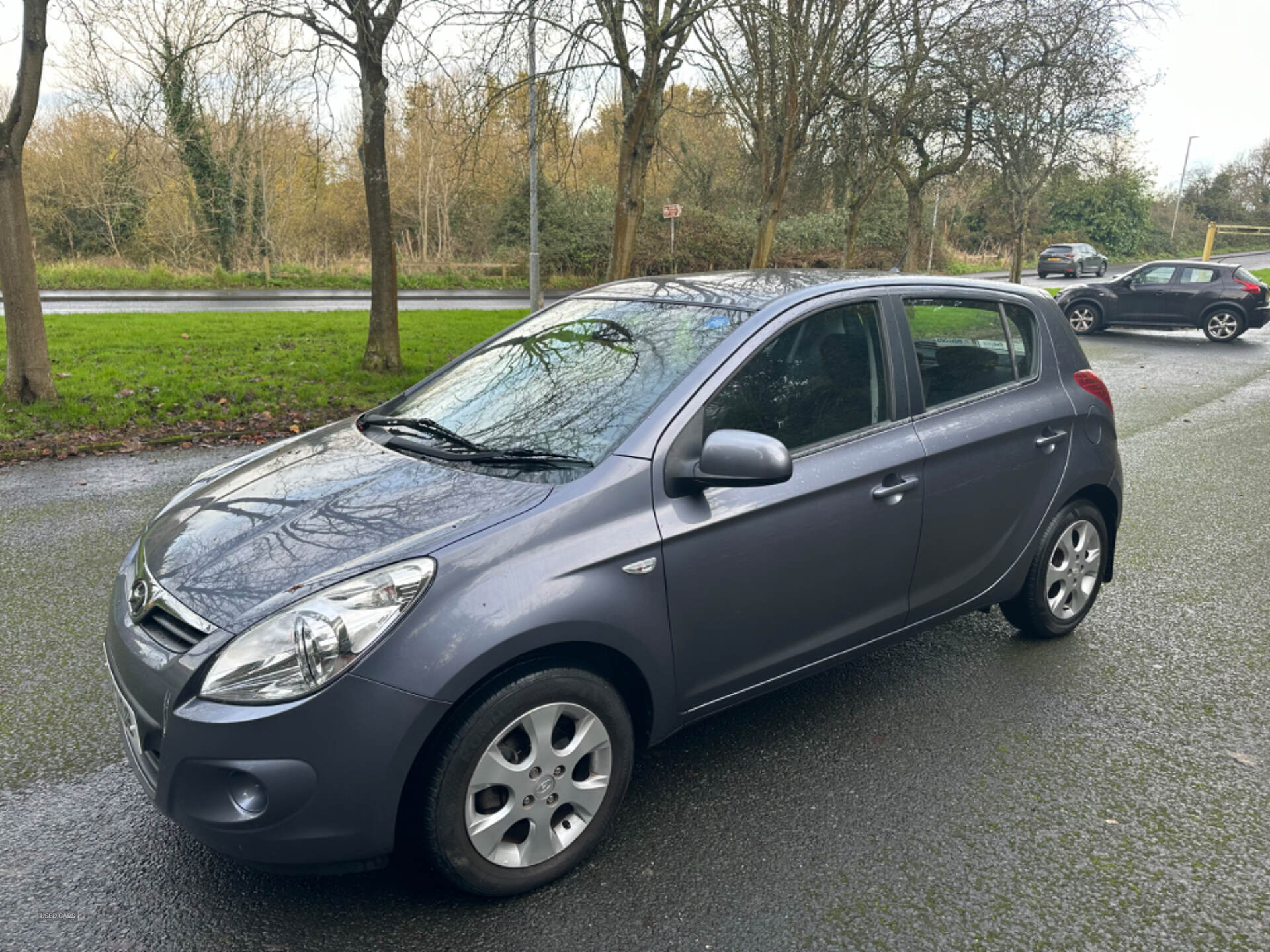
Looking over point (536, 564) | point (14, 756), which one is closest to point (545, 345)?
point (536, 564)

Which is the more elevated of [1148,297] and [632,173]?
[632,173]

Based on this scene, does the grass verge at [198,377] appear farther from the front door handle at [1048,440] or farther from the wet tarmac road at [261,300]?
the front door handle at [1048,440]

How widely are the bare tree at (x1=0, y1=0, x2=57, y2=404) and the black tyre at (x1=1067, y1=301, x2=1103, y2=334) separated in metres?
18.0

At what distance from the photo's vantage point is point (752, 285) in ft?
11.5

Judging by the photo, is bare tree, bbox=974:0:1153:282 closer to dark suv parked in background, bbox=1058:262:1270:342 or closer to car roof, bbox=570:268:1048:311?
dark suv parked in background, bbox=1058:262:1270:342

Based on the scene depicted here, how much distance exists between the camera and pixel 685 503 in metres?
2.76

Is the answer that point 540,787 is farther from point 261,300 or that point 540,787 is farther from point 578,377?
point 261,300

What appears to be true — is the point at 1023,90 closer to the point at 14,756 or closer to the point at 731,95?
the point at 731,95

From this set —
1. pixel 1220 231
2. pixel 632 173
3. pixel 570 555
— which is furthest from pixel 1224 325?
pixel 1220 231

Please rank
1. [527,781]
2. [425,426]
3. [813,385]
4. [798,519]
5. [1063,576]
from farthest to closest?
[1063,576] < [425,426] < [813,385] < [798,519] < [527,781]

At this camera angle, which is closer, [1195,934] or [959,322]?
[1195,934]

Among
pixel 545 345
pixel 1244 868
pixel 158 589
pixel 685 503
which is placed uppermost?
pixel 545 345

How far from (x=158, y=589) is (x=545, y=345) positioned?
5.48 feet

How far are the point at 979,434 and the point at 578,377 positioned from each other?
161cm
